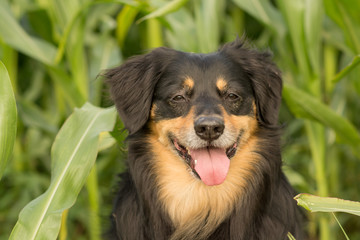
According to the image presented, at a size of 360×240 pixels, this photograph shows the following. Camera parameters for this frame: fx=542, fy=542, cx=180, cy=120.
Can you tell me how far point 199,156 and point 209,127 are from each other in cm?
21

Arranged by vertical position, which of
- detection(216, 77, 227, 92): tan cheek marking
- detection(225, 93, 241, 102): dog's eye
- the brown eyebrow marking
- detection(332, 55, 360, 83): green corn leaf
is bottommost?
detection(332, 55, 360, 83): green corn leaf

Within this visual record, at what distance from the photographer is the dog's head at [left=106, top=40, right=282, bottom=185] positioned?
8.84ft

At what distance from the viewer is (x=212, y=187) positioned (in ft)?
9.44

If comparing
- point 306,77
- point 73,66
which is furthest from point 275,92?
point 73,66

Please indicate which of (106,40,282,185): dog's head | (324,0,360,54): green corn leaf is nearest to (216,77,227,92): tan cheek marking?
(106,40,282,185): dog's head

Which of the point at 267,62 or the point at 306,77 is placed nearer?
the point at 267,62

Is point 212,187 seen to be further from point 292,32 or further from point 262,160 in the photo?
point 292,32

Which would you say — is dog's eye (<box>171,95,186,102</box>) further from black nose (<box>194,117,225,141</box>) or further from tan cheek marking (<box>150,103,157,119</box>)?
black nose (<box>194,117,225,141</box>)

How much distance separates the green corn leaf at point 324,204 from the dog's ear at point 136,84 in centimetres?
97

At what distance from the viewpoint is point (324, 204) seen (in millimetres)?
2287

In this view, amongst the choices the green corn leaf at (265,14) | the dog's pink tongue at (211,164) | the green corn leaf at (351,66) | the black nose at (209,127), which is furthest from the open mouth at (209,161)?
the green corn leaf at (265,14)

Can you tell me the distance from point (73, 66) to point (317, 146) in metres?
1.82

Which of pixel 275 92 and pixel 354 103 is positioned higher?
pixel 275 92

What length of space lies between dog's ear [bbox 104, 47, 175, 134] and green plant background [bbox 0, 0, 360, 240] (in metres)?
0.25
